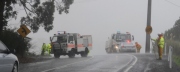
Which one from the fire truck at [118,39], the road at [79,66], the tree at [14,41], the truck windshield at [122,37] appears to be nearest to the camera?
the road at [79,66]

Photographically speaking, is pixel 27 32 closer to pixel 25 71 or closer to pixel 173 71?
pixel 25 71

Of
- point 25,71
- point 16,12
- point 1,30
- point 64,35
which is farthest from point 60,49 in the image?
point 25,71

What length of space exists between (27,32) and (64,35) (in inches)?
209

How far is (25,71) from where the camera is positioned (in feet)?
60.4

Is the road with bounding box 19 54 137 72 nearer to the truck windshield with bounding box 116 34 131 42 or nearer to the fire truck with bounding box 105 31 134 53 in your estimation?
the fire truck with bounding box 105 31 134 53

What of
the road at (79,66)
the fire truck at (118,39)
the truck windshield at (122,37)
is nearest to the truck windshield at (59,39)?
the road at (79,66)

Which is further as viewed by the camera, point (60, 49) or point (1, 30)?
point (60, 49)

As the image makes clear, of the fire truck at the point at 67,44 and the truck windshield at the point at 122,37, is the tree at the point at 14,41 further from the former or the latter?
the truck windshield at the point at 122,37

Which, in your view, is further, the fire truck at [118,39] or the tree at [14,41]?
the fire truck at [118,39]

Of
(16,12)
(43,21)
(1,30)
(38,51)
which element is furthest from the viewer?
(38,51)

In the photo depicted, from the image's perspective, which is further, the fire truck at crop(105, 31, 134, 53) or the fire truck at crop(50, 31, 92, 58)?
the fire truck at crop(105, 31, 134, 53)

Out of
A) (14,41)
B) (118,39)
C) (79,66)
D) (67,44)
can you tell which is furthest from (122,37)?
(79,66)

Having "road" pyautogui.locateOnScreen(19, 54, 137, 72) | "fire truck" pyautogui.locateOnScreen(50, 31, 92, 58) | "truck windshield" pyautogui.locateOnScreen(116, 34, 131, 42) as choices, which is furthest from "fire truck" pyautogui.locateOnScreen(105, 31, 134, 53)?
"road" pyautogui.locateOnScreen(19, 54, 137, 72)

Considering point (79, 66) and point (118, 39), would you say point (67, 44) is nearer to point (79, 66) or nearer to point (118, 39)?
point (79, 66)
